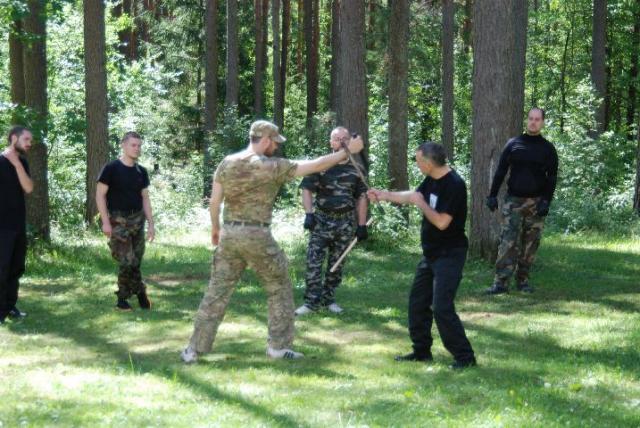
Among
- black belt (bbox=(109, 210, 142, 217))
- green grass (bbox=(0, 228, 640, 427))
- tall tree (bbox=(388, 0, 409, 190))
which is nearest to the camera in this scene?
green grass (bbox=(0, 228, 640, 427))

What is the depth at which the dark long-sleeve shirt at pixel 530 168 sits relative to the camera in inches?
400

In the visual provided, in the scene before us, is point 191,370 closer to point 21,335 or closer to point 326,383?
point 326,383

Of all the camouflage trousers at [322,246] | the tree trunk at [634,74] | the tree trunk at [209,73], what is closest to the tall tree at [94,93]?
the camouflage trousers at [322,246]

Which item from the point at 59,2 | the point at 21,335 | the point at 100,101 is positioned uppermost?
the point at 59,2

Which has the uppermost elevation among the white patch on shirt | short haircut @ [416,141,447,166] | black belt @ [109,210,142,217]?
short haircut @ [416,141,447,166]

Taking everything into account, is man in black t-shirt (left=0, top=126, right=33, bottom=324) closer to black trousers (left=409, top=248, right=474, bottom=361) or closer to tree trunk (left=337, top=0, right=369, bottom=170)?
black trousers (left=409, top=248, right=474, bottom=361)

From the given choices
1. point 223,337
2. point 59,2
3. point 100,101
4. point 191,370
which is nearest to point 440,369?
point 191,370

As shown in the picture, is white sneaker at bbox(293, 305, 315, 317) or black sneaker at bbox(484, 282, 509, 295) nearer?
white sneaker at bbox(293, 305, 315, 317)

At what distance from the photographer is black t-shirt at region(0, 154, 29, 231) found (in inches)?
362

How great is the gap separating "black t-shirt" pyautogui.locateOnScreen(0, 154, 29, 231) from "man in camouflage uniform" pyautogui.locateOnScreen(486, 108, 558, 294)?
5.46m

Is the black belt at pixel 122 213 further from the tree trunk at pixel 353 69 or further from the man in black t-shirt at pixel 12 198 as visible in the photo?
the tree trunk at pixel 353 69

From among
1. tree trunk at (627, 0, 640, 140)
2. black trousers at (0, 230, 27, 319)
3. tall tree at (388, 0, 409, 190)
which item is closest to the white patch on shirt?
black trousers at (0, 230, 27, 319)

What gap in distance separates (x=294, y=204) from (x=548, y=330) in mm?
12626

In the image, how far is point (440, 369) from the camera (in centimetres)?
691
